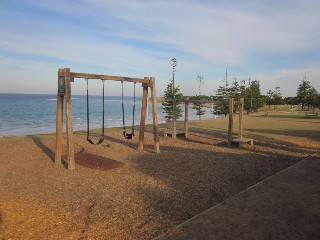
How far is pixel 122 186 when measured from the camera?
7.07m

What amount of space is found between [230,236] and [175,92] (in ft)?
131

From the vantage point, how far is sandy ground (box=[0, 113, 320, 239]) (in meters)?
4.82

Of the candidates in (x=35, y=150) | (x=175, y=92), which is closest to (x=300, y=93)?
(x=175, y=92)

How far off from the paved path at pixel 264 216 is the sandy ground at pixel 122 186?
482 millimetres

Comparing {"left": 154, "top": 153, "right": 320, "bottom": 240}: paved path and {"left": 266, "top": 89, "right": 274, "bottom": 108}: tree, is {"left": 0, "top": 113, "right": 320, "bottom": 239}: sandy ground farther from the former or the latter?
{"left": 266, "top": 89, "right": 274, "bottom": 108}: tree

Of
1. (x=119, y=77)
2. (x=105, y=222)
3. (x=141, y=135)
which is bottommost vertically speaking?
(x=105, y=222)

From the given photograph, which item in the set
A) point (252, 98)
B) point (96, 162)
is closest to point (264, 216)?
point (96, 162)

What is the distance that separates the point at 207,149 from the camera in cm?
1226

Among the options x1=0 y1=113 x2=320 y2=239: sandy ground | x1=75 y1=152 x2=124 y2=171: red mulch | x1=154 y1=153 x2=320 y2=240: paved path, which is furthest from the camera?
x1=75 y1=152 x2=124 y2=171: red mulch

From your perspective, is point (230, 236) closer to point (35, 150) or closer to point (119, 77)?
point (119, 77)

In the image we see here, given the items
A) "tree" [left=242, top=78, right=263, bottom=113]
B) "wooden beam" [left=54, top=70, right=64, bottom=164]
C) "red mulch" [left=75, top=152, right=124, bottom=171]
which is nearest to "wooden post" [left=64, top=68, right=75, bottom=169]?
"wooden beam" [left=54, top=70, right=64, bottom=164]

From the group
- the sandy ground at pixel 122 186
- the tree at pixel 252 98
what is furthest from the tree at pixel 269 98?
the sandy ground at pixel 122 186

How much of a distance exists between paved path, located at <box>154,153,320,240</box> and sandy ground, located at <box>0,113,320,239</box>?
48 cm

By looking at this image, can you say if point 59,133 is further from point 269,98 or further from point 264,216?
point 269,98
